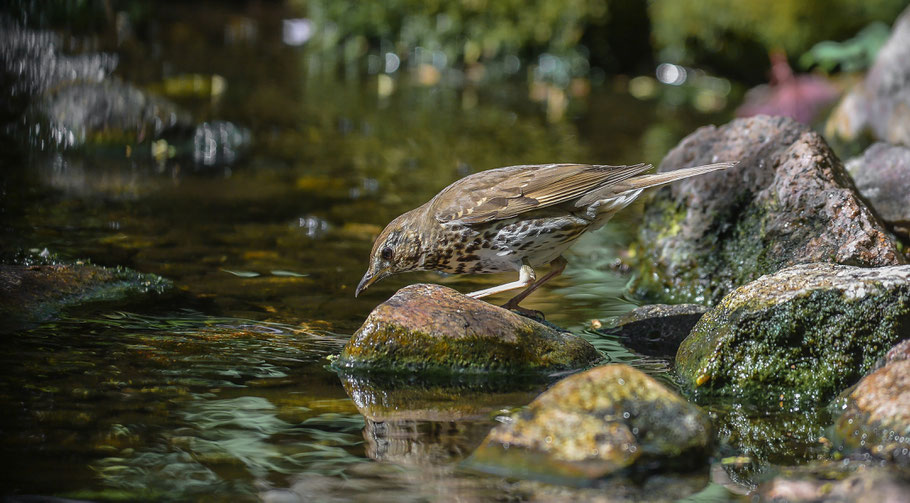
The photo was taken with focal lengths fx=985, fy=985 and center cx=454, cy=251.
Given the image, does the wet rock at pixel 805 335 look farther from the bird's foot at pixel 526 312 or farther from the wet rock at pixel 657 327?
the bird's foot at pixel 526 312

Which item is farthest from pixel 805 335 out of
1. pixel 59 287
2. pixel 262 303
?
pixel 59 287

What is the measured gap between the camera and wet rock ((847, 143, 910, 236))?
266 inches

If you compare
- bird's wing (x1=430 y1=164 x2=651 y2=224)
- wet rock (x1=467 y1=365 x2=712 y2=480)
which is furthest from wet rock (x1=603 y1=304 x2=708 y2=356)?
wet rock (x1=467 y1=365 x2=712 y2=480)

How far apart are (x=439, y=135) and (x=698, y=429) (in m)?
8.34

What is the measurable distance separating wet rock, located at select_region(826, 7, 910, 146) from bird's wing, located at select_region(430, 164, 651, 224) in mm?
5101

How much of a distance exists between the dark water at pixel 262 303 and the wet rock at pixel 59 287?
14 centimetres

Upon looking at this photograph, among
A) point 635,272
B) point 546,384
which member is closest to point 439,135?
point 635,272

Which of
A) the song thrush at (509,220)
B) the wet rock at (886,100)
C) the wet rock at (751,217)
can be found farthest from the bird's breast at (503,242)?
the wet rock at (886,100)

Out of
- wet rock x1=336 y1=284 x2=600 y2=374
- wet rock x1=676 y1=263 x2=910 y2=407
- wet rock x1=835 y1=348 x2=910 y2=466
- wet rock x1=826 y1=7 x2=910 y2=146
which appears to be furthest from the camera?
wet rock x1=826 y1=7 x2=910 y2=146

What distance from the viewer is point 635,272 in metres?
6.90

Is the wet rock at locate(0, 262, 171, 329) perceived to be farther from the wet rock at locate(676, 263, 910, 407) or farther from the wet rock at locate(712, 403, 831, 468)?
the wet rock at locate(712, 403, 831, 468)

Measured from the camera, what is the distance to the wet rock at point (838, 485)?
127 inches

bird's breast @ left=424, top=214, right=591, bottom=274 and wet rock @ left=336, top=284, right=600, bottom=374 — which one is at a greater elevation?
bird's breast @ left=424, top=214, right=591, bottom=274

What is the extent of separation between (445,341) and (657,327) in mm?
1439
